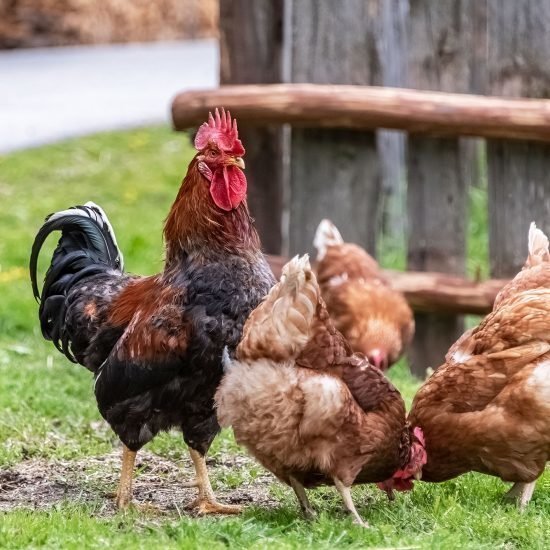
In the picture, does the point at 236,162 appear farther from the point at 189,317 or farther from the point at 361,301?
the point at 361,301

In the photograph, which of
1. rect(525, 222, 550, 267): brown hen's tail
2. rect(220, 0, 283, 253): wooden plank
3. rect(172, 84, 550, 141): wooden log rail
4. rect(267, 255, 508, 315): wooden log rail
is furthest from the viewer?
rect(220, 0, 283, 253): wooden plank

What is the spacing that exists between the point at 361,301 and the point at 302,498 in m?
2.65

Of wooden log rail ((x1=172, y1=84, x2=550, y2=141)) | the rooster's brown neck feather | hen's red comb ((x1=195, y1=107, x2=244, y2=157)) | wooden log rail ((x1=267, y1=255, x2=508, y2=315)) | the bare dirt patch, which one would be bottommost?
the bare dirt patch

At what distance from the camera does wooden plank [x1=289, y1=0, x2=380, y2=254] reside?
8609mm

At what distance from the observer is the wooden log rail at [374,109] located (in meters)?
7.98

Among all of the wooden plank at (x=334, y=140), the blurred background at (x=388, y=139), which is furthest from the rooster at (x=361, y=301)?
the blurred background at (x=388, y=139)

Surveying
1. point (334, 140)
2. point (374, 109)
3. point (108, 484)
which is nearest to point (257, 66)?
point (334, 140)

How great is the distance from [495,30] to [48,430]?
4.05 m

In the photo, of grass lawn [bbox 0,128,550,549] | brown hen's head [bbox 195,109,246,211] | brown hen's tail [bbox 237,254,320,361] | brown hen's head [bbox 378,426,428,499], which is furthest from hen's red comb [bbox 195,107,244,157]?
brown hen's head [bbox 378,426,428,499]

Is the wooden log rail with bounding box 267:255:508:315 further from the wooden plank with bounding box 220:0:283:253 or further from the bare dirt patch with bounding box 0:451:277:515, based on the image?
the bare dirt patch with bounding box 0:451:277:515

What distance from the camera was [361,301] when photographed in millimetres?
8281

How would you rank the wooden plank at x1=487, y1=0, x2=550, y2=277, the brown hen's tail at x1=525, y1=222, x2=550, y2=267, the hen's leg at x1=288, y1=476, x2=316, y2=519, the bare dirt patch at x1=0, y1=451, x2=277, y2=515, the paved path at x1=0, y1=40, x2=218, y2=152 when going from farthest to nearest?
the paved path at x1=0, y1=40, x2=218, y2=152 < the wooden plank at x1=487, y1=0, x2=550, y2=277 < the brown hen's tail at x1=525, y1=222, x2=550, y2=267 < the bare dirt patch at x1=0, y1=451, x2=277, y2=515 < the hen's leg at x1=288, y1=476, x2=316, y2=519

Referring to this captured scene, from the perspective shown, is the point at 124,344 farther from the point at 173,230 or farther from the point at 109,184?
the point at 109,184

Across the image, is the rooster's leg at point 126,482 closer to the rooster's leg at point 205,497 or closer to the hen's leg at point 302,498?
the rooster's leg at point 205,497
